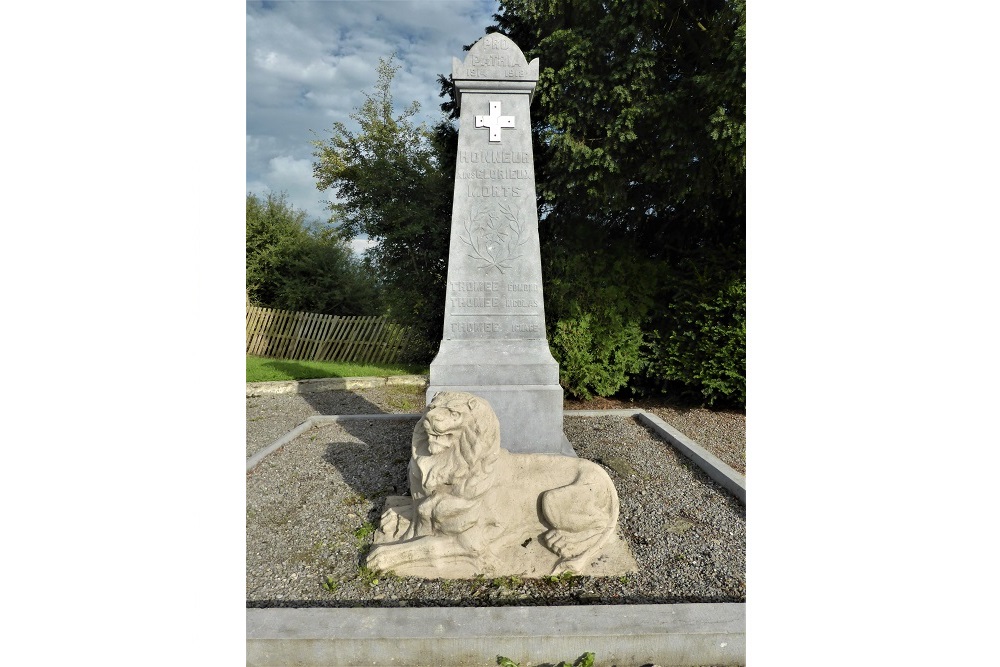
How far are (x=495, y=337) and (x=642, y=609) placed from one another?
2105mm

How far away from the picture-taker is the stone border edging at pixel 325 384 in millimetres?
7727

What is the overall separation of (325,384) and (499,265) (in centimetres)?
547

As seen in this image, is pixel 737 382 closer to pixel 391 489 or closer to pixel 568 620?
pixel 391 489

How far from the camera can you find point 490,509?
246 centimetres

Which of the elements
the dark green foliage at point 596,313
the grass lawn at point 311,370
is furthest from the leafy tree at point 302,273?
the dark green foliage at point 596,313

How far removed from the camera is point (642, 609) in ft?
6.66

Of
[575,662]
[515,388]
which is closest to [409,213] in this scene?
[515,388]

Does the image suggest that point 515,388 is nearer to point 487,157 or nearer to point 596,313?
point 487,157

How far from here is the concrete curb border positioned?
→ 190cm

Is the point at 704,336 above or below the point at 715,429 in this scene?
above

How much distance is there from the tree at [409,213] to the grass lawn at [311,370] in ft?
4.22

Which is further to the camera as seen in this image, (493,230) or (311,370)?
(311,370)

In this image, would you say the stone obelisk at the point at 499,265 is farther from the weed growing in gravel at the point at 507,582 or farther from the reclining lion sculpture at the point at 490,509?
the weed growing in gravel at the point at 507,582

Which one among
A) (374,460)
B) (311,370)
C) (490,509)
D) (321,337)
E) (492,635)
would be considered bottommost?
(492,635)
